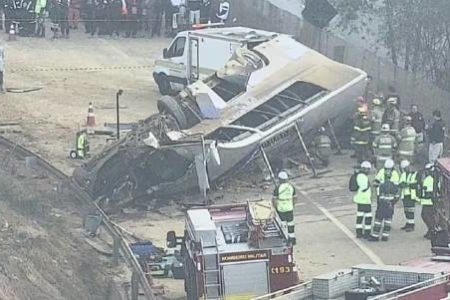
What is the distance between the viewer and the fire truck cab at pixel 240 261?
610 inches

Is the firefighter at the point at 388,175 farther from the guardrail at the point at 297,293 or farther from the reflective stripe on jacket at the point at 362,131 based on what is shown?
the guardrail at the point at 297,293

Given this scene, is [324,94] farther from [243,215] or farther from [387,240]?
[243,215]

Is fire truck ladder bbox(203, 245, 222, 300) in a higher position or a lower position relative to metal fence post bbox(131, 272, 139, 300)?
higher

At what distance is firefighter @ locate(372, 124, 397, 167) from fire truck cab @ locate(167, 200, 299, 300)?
7371mm

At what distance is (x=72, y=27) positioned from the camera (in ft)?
128

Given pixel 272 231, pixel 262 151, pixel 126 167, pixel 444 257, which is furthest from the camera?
pixel 262 151

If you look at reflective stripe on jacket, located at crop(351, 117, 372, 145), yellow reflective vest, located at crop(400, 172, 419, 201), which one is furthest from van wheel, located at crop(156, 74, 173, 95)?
yellow reflective vest, located at crop(400, 172, 419, 201)

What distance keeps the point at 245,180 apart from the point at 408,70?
24.2 ft

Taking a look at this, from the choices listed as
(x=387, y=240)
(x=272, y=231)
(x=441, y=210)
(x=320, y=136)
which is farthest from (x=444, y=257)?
(x=320, y=136)

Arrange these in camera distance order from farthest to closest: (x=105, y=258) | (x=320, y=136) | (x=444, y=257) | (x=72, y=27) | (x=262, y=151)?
(x=72, y=27)
(x=320, y=136)
(x=262, y=151)
(x=105, y=258)
(x=444, y=257)

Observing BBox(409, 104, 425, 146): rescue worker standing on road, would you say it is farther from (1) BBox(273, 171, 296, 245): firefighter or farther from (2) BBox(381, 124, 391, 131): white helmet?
(1) BBox(273, 171, 296, 245): firefighter

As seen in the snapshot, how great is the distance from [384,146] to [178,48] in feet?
28.2

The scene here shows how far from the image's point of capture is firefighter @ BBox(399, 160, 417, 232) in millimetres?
20141

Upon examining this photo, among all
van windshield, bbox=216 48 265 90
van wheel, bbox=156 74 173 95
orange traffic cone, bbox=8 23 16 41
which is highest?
van windshield, bbox=216 48 265 90
